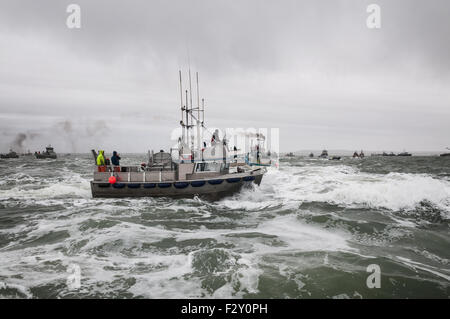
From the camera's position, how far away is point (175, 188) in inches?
615

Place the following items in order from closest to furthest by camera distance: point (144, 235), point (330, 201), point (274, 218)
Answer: point (144, 235) → point (274, 218) → point (330, 201)

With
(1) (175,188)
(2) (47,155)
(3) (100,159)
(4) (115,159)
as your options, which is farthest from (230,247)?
(2) (47,155)

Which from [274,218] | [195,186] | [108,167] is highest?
[108,167]

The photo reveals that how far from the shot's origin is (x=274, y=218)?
39.1 feet

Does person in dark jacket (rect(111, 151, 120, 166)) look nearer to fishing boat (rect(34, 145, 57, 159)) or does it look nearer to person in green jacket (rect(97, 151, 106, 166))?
person in green jacket (rect(97, 151, 106, 166))

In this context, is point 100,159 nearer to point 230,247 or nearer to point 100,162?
point 100,162

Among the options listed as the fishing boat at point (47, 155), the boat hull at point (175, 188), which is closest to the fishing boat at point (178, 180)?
the boat hull at point (175, 188)

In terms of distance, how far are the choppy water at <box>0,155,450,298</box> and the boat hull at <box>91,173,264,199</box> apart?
35.6 inches

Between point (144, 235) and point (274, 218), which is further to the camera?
point (274, 218)

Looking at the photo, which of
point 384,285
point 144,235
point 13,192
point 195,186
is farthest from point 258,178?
point 13,192

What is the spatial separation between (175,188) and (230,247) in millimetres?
8384

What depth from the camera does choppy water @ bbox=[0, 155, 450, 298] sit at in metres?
5.57
